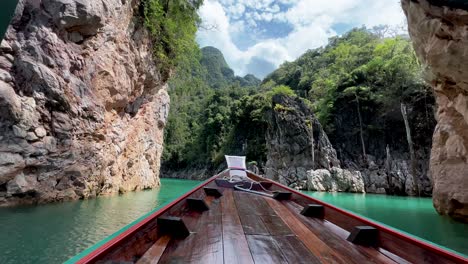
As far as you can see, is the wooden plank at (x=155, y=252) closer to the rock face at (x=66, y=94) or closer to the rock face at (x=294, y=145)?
the rock face at (x=66, y=94)

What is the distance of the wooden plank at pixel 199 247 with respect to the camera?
4.72 feet

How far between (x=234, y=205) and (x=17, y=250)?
9.11 ft

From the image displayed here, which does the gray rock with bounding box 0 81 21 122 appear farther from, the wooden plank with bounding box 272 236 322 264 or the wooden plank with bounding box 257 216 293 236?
the wooden plank with bounding box 272 236 322 264

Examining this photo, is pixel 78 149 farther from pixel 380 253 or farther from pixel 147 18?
pixel 380 253

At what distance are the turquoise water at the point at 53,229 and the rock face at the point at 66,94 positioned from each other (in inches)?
38.5

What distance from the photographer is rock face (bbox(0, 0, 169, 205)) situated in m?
6.46

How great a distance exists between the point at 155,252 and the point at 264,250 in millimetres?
631

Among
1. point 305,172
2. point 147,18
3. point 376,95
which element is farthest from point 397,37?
point 147,18

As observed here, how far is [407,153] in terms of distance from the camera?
1892 cm

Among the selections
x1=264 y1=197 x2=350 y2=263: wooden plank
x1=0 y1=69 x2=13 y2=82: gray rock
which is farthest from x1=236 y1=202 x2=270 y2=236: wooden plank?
x1=0 y1=69 x2=13 y2=82: gray rock

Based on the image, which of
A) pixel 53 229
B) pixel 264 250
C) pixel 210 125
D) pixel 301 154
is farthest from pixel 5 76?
pixel 210 125

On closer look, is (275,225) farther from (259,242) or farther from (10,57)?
(10,57)

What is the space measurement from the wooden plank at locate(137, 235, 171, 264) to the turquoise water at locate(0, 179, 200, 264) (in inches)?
52.3

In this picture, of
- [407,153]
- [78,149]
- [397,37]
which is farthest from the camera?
[397,37]
